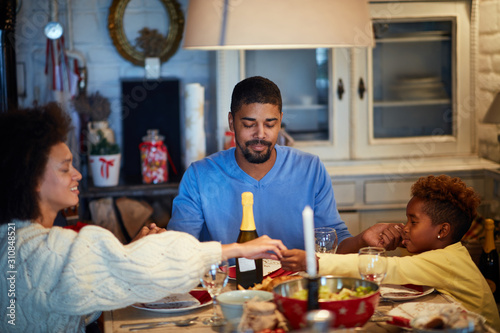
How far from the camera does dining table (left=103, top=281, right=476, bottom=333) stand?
4.57 ft

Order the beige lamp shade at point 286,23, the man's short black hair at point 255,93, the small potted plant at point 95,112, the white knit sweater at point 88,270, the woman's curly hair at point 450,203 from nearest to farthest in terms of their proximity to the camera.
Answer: the beige lamp shade at point 286,23
the white knit sweater at point 88,270
the woman's curly hair at point 450,203
the man's short black hair at point 255,93
the small potted plant at point 95,112

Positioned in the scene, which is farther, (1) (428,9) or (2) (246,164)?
(1) (428,9)

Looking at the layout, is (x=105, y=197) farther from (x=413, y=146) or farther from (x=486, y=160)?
(x=486, y=160)

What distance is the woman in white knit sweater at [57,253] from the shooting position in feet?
4.50

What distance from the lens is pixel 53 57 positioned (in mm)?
3311

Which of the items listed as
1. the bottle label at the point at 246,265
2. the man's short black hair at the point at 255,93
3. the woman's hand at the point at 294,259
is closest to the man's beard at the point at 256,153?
the man's short black hair at the point at 255,93

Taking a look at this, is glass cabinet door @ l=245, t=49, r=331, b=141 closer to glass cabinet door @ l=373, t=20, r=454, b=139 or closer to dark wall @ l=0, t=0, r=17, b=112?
glass cabinet door @ l=373, t=20, r=454, b=139

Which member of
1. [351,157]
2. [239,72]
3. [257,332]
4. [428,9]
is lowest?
[257,332]

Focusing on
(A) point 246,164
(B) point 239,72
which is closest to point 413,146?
(B) point 239,72

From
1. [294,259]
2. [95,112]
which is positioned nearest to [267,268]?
[294,259]

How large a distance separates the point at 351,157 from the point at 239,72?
78cm

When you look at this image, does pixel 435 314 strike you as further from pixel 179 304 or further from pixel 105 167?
pixel 105 167

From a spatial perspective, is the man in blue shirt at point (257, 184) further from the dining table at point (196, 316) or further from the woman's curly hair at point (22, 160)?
the woman's curly hair at point (22, 160)

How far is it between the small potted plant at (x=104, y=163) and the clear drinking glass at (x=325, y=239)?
169cm
